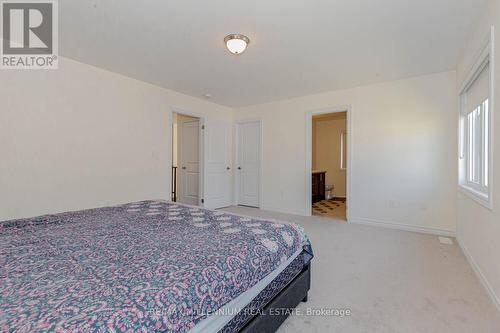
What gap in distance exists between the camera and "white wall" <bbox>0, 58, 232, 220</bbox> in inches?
105

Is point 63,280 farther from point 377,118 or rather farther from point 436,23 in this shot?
point 377,118

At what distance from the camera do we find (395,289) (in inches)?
78.2

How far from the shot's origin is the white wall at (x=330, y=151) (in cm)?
710

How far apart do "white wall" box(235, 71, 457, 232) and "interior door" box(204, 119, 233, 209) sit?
1.80 m

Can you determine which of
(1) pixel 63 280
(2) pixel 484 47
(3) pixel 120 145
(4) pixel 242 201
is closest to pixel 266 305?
(1) pixel 63 280

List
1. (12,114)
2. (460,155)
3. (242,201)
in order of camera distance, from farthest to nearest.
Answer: (242,201), (460,155), (12,114)

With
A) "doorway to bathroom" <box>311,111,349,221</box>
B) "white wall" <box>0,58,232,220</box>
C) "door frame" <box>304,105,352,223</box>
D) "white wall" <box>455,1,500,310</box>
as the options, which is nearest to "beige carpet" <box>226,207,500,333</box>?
"white wall" <box>455,1,500,310</box>

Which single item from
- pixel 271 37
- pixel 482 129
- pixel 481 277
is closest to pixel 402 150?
pixel 482 129

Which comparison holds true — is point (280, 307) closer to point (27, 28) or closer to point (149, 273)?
point (149, 273)

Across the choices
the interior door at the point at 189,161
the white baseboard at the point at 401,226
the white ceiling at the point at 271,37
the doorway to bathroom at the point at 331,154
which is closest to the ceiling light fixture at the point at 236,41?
the white ceiling at the point at 271,37

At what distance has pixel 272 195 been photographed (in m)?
5.19

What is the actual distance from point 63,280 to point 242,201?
4.84 m

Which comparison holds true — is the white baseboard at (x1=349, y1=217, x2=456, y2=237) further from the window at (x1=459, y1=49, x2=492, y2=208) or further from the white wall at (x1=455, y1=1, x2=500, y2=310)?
the window at (x1=459, y1=49, x2=492, y2=208)

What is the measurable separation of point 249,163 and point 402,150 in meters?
3.05
